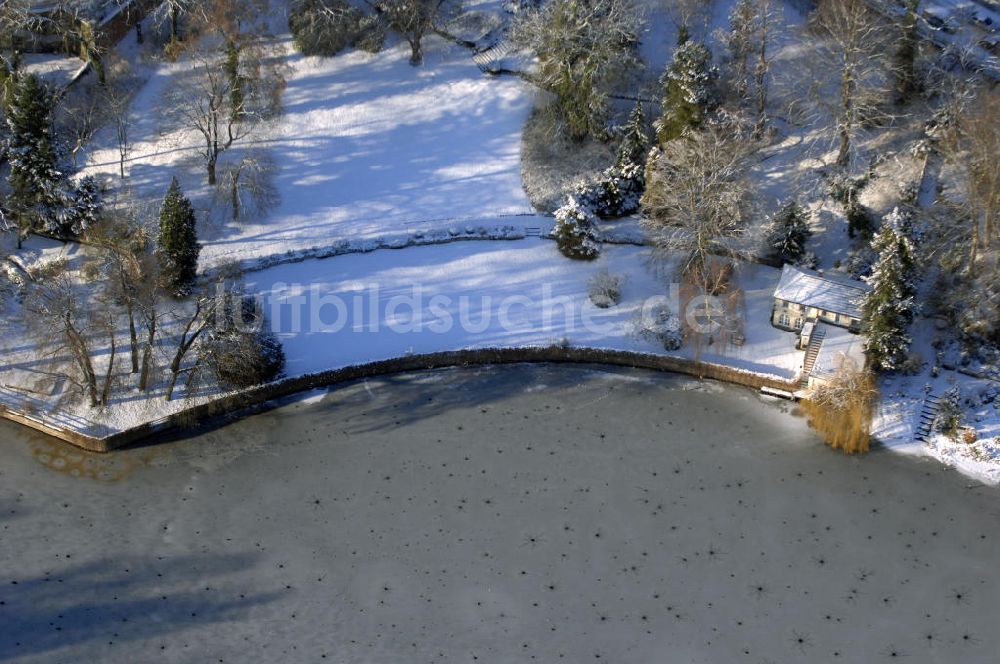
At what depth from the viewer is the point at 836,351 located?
47781mm

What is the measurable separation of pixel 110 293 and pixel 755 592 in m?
31.3

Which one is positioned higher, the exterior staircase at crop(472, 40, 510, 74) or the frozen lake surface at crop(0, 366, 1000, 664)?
the exterior staircase at crop(472, 40, 510, 74)

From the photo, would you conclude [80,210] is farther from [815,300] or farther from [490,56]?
[815,300]

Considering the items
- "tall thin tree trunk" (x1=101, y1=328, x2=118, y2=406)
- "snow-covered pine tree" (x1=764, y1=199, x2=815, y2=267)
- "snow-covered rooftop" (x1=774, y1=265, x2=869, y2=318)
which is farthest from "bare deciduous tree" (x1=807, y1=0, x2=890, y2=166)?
"tall thin tree trunk" (x1=101, y1=328, x2=118, y2=406)

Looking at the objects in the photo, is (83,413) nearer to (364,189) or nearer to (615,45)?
(364,189)

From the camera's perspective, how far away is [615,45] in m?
55.8

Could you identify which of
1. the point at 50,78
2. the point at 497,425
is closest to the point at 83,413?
the point at 497,425

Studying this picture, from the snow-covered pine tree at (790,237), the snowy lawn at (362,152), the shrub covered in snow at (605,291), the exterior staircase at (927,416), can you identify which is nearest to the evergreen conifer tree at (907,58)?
the snow-covered pine tree at (790,237)

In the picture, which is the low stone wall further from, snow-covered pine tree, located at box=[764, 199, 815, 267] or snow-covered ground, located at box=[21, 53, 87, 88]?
snow-covered ground, located at box=[21, 53, 87, 88]

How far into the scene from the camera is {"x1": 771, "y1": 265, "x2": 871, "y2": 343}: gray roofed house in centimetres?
4816

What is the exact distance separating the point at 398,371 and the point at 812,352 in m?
20.0

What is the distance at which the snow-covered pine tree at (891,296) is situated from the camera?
147 feet

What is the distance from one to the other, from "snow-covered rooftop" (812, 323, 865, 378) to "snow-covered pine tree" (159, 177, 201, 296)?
30.9 meters

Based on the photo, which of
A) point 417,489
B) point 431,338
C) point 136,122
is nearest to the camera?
point 417,489
